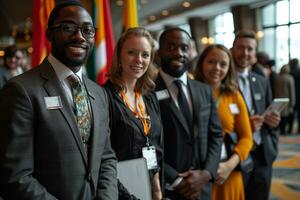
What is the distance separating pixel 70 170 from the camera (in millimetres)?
1443

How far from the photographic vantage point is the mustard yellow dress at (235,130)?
2.80m

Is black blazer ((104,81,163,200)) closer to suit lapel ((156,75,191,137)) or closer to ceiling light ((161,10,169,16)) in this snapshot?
suit lapel ((156,75,191,137))

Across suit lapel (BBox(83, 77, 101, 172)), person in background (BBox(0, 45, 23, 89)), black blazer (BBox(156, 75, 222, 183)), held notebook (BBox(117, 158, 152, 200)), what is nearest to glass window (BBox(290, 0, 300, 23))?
person in background (BBox(0, 45, 23, 89))

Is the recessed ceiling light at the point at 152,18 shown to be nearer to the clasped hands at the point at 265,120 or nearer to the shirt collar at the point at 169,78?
the clasped hands at the point at 265,120

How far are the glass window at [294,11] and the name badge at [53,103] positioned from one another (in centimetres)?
1272

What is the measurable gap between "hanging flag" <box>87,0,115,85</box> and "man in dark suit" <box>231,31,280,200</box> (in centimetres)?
124

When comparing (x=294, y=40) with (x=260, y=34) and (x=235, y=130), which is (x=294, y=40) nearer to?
(x=260, y=34)

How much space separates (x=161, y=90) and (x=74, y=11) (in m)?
1.03

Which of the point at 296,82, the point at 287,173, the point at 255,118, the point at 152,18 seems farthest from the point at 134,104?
the point at 152,18

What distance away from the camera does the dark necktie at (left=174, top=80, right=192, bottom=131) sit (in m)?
2.40

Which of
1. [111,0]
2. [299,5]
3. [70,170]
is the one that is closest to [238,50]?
[70,170]

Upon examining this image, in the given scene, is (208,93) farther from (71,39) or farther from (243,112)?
(71,39)

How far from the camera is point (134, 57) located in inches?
84.8

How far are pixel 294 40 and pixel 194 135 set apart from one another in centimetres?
1223
